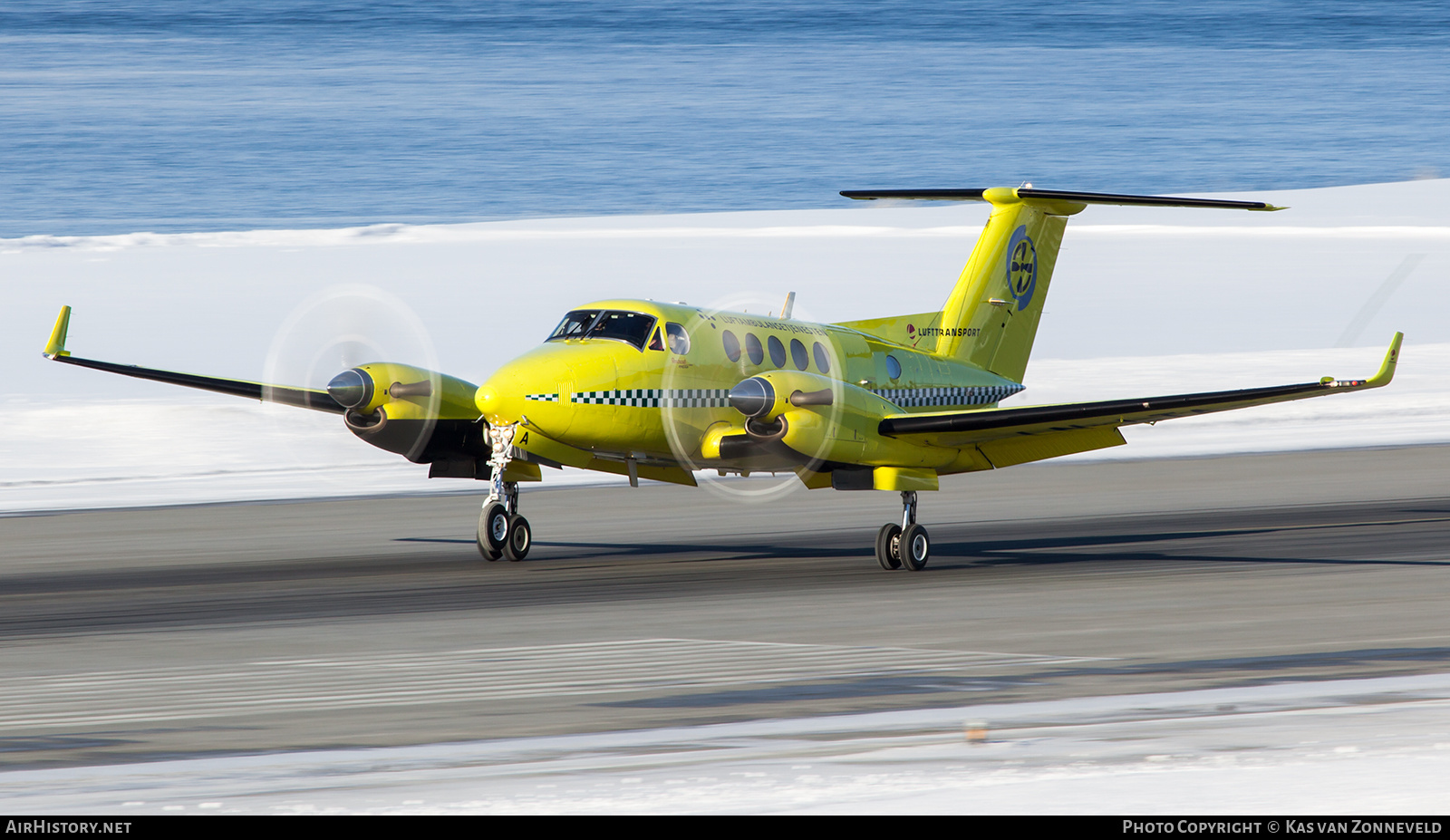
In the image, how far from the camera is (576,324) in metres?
20.4


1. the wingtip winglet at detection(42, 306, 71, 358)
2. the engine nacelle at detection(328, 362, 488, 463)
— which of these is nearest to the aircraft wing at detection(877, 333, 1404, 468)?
the engine nacelle at detection(328, 362, 488, 463)

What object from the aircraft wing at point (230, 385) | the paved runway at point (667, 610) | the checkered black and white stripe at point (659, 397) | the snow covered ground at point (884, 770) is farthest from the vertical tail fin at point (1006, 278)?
the snow covered ground at point (884, 770)

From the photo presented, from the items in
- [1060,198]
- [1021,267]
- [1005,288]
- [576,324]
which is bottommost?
[576,324]

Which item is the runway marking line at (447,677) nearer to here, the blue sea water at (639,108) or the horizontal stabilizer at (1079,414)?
the horizontal stabilizer at (1079,414)

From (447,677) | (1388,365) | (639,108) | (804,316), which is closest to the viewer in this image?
(447,677)

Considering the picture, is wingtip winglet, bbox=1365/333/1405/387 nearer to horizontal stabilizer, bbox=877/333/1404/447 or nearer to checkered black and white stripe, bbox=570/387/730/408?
horizontal stabilizer, bbox=877/333/1404/447

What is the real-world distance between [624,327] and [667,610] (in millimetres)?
4014

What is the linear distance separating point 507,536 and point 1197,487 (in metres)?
12.9

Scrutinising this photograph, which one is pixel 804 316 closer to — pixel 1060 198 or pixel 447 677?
pixel 1060 198

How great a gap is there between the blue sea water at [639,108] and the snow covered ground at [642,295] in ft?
44.2

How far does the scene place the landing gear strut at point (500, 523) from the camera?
20594 millimetres

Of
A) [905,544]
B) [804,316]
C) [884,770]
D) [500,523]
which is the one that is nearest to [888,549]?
[905,544]

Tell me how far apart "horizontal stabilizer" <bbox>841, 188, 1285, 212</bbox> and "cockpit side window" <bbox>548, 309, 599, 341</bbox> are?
5403 mm

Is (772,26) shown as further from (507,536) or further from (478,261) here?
(507,536)
